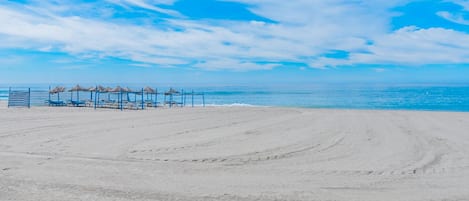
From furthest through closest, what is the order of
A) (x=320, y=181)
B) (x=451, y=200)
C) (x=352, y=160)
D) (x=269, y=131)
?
(x=269, y=131)
(x=352, y=160)
(x=320, y=181)
(x=451, y=200)

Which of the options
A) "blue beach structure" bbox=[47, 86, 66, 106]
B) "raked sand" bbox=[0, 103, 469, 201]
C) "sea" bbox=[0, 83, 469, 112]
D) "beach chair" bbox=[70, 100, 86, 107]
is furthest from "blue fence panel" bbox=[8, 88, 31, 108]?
"raked sand" bbox=[0, 103, 469, 201]

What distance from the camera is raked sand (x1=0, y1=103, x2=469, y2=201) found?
4.99 metres

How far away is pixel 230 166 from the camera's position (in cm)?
669

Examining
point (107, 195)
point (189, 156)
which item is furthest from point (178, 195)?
point (189, 156)

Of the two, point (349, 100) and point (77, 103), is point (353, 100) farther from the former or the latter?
point (77, 103)

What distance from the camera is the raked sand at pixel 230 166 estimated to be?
4.99 metres

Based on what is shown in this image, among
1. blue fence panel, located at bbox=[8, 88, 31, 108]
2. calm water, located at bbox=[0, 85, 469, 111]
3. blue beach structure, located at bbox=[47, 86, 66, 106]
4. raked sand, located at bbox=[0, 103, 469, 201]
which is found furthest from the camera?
calm water, located at bbox=[0, 85, 469, 111]

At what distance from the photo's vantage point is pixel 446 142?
9805 millimetres

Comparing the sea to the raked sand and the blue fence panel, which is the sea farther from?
the raked sand

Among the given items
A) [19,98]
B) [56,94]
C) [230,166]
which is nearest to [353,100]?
[56,94]

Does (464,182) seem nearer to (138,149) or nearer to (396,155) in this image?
(396,155)

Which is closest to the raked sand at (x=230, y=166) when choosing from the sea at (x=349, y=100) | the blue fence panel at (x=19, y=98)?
the blue fence panel at (x=19, y=98)

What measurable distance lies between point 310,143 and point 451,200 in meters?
4.60

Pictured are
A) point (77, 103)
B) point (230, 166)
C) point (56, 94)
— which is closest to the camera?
→ point (230, 166)
